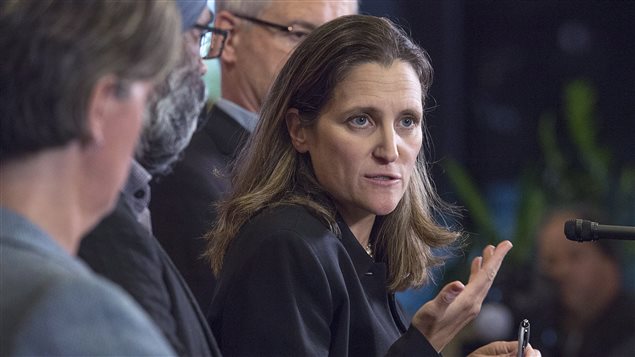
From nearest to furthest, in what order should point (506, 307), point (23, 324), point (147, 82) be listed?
point (23, 324) → point (147, 82) → point (506, 307)

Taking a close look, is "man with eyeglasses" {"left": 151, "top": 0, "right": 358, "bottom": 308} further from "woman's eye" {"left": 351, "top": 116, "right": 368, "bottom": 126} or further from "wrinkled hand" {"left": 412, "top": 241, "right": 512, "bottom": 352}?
"wrinkled hand" {"left": 412, "top": 241, "right": 512, "bottom": 352}

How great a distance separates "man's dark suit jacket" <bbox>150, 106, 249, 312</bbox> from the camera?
8.64ft

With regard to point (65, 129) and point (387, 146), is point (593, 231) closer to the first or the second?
point (387, 146)

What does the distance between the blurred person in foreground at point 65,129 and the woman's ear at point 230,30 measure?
6.80 feet

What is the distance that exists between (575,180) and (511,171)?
58 centimetres

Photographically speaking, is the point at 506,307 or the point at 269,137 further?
the point at 506,307

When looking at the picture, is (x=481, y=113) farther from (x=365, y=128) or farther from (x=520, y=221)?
(x=365, y=128)

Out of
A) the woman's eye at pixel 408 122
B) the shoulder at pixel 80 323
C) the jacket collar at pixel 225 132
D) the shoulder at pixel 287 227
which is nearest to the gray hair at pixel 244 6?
the jacket collar at pixel 225 132

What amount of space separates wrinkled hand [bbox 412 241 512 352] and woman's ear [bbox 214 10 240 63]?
129 cm

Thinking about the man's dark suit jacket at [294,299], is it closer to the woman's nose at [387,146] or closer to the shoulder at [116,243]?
the woman's nose at [387,146]

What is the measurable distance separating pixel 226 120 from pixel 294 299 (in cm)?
108

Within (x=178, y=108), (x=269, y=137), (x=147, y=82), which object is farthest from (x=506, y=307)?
(x=147, y=82)

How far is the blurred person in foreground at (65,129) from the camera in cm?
107

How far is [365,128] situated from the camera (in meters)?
2.22
